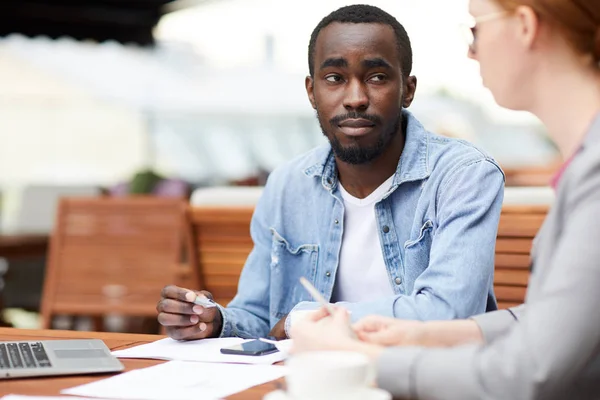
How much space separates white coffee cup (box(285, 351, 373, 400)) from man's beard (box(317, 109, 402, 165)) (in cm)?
107

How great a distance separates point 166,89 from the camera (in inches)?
546

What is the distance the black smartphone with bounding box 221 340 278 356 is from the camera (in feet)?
5.12

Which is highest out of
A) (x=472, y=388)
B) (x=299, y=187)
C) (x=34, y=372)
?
(x=299, y=187)

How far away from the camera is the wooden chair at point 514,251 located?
2371mm

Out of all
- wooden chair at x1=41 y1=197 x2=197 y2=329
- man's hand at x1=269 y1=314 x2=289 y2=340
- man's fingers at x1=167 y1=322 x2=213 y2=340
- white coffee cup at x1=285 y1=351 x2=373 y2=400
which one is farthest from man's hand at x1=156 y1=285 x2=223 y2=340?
wooden chair at x1=41 y1=197 x2=197 y2=329

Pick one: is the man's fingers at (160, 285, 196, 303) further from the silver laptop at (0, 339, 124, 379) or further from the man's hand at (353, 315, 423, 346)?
the man's hand at (353, 315, 423, 346)

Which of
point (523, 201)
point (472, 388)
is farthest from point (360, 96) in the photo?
point (472, 388)

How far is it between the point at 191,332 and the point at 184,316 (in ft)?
0.12

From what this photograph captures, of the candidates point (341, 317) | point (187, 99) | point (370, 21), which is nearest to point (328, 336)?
point (341, 317)

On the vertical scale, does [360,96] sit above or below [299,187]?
above

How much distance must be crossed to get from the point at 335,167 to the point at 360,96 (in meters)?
0.27

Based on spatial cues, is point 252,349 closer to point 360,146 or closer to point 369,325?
point 369,325

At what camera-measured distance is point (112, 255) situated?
371 centimetres

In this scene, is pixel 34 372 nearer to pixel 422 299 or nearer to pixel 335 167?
pixel 422 299
